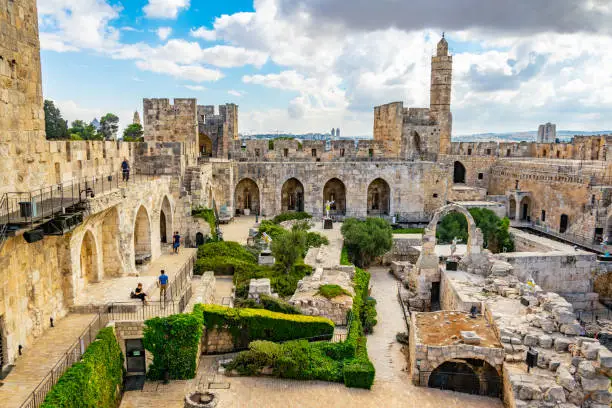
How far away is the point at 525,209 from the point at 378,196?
10.1 meters

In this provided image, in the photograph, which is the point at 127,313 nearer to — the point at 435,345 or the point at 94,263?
the point at 94,263

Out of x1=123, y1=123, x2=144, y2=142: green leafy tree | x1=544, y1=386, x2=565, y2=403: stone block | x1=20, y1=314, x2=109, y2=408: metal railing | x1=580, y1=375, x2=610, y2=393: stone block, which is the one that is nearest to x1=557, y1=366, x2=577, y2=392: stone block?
x1=580, y1=375, x2=610, y2=393: stone block

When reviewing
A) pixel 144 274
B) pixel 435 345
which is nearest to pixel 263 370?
pixel 435 345

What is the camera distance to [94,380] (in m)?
9.84

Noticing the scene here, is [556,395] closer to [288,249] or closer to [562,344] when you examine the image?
[562,344]

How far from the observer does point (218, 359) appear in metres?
13.2

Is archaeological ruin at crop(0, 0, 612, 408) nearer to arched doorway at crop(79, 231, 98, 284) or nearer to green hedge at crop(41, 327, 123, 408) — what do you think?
arched doorway at crop(79, 231, 98, 284)

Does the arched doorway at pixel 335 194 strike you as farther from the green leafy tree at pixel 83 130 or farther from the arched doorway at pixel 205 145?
the green leafy tree at pixel 83 130

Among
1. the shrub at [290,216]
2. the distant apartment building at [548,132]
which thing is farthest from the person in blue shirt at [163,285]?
the distant apartment building at [548,132]

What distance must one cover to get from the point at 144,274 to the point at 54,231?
6575mm

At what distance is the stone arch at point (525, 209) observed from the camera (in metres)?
32.0

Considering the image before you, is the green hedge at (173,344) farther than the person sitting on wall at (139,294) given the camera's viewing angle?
No

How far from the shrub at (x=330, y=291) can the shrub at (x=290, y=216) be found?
11.3 metres

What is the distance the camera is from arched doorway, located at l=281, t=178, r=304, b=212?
103ft
